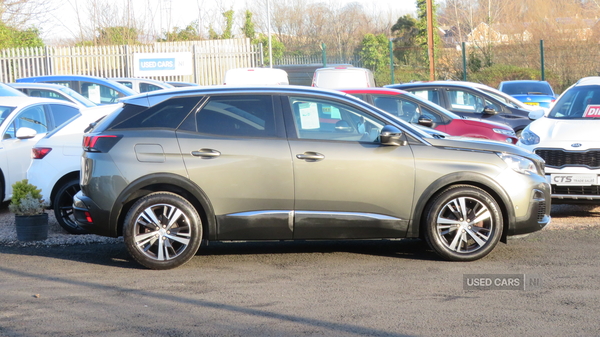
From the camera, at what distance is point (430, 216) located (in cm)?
634

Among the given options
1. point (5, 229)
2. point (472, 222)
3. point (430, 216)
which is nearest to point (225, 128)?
point (430, 216)

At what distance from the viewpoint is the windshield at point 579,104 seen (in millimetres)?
9391

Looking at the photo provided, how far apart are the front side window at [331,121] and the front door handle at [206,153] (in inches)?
30.9

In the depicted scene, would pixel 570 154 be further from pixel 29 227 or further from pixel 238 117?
pixel 29 227

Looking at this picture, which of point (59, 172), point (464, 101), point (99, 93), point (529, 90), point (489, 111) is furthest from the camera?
point (529, 90)

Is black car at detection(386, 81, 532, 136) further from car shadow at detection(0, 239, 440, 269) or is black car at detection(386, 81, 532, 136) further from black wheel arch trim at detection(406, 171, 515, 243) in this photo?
black wheel arch trim at detection(406, 171, 515, 243)

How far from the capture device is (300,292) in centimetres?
550

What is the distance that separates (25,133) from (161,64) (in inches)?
748

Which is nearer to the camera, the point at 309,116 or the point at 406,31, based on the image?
the point at 309,116

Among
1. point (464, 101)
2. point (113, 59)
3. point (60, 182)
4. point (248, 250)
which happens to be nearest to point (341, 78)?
point (464, 101)

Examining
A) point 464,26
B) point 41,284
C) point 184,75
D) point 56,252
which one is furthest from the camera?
point 464,26

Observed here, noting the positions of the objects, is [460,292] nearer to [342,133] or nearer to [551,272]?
[551,272]

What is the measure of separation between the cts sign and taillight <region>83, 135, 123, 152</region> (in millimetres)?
21740

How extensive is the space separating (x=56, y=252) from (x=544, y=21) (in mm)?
34095
